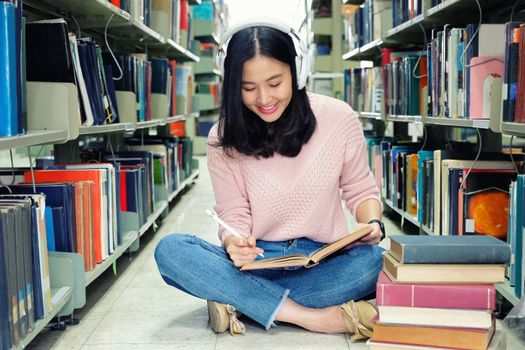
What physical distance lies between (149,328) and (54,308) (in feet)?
0.99

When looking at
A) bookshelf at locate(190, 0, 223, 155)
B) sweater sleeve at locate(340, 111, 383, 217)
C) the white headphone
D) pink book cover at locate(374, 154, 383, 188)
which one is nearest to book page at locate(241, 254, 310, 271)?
sweater sleeve at locate(340, 111, 383, 217)

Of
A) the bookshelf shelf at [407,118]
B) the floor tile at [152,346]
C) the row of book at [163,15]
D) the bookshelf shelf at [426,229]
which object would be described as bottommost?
the floor tile at [152,346]

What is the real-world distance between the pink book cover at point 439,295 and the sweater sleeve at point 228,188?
0.55 metres

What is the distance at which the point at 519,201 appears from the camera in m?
1.77

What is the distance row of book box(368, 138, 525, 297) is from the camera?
5.96 ft

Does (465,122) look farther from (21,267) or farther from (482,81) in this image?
(21,267)

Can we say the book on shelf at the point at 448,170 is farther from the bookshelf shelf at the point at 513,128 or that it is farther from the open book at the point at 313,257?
the open book at the point at 313,257

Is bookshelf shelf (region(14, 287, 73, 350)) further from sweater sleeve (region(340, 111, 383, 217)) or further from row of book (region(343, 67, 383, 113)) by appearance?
row of book (region(343, 67, 383, 113))

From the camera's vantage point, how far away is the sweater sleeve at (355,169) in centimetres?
191

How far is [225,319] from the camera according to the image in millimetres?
1829

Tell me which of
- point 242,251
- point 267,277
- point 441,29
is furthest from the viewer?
point 441,29

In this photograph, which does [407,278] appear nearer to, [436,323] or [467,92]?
[436,323]

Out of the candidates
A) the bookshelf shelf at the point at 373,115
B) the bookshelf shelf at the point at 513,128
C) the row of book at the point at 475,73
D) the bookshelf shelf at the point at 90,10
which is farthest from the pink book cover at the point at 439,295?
the bookshelf shelf at the point at 373,115

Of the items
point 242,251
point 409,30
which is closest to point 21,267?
point 242,251
